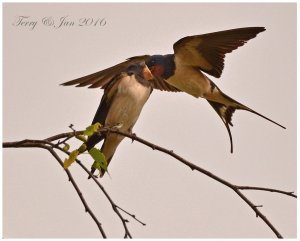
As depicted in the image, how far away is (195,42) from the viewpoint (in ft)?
6.84

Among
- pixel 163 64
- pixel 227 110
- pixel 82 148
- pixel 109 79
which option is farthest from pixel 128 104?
pixel 82 148

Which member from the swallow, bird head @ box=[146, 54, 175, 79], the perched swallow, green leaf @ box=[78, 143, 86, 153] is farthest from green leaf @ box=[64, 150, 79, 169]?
the swallow

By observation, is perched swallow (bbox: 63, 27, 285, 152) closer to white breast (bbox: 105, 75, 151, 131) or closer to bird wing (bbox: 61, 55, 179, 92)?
bird wing (bbox: 61, 55, 179, 92)

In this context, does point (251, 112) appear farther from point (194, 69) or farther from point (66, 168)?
point (66, 168)

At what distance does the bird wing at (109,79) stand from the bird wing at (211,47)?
151 mm

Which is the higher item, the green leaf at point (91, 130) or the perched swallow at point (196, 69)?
the perched swallow at point (196, 69)

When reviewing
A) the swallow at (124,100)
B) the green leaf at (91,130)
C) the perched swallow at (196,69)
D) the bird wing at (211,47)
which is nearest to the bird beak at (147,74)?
the swallow at (124,100)

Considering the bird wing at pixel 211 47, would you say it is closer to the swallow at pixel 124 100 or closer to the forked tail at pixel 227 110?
the forked tail at pixel 227 110

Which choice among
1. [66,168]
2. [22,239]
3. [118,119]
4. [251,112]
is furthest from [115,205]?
[118,119]

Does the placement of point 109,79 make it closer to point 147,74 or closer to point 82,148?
point 147,74

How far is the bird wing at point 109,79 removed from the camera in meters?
2.18

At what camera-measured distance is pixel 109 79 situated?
2.58 m

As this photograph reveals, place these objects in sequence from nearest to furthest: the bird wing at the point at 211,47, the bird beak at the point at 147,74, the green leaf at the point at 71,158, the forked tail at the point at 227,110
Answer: the green leaf at the point at 71,158
the bird wing at the point at 211,47
the forked tail at the point at 227,110
the bird beak at the point at 147,74

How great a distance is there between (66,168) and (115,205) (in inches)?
6.5
